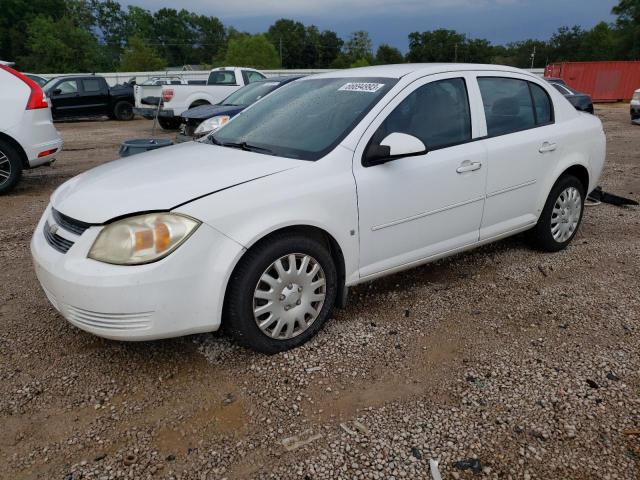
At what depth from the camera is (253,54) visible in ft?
231

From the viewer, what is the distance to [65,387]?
2.72m

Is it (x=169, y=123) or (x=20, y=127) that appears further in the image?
(x=169, y=123)

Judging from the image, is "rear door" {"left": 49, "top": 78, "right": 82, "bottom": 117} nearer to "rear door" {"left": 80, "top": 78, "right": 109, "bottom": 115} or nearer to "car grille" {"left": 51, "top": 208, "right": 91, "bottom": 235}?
"rear door" {"left": 80, "top": 78, "right": 109, "bottom": 115}

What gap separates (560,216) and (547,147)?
701 millimetres

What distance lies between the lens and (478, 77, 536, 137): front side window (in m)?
3.77

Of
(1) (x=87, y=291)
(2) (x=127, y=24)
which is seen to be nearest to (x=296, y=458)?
(1) (x=87, y=291)

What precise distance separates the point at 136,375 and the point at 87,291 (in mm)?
607

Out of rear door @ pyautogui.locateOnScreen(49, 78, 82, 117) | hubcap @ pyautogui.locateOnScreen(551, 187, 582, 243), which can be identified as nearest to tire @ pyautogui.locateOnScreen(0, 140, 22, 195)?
hubcap @ pyautogui.locateOnScreen(551, 187, 582, 243)

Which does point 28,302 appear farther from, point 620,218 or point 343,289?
point 620,218

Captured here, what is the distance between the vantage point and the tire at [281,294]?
2711 millimetres

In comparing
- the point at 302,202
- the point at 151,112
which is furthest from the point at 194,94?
the point at 302,202

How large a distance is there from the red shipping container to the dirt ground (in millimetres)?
27311

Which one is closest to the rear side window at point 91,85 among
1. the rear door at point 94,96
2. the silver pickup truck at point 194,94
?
the rear door at point 94,96

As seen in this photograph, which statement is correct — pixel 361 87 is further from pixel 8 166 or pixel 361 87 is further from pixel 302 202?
pixel 8 166
